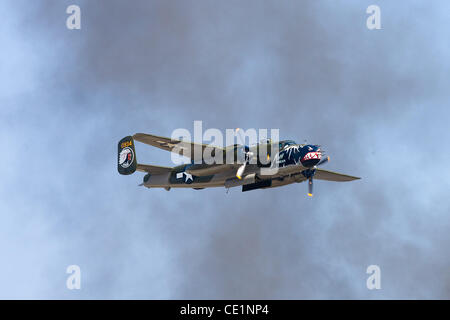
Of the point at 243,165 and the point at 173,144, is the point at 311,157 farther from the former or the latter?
the point at 173,144

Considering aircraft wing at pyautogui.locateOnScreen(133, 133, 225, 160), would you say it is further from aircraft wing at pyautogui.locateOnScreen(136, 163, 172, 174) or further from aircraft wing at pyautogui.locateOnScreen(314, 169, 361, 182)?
aircraft wing at pyautogui.locateOnScreen(314, 169, 361, 182)

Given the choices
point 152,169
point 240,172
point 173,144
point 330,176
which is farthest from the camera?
point 330,176

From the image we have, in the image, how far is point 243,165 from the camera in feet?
212

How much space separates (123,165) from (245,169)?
1228 cm

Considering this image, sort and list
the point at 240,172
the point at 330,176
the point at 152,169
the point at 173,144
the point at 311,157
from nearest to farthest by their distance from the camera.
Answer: the point at 311,157 → the point at 240,172 → the point at 173,144 → the point at 152,169 → the point at 330,176

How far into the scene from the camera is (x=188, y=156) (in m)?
67.1

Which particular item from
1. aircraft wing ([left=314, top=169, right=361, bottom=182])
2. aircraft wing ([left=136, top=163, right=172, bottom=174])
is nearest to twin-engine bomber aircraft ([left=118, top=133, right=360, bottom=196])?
aircraft wing ([left=136, top=163, right=172, bottom=174])

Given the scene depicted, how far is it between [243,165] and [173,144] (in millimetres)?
6701

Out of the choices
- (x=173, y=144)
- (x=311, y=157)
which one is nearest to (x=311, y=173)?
(x=311, y=157)

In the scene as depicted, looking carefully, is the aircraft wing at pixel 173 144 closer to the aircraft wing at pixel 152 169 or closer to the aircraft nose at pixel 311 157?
the aircraft wing at pixel 152 169

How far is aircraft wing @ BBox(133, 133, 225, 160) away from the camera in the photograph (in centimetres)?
6412

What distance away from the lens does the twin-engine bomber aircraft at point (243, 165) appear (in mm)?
63469

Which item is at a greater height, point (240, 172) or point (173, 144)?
Answer: point (173, 144)
